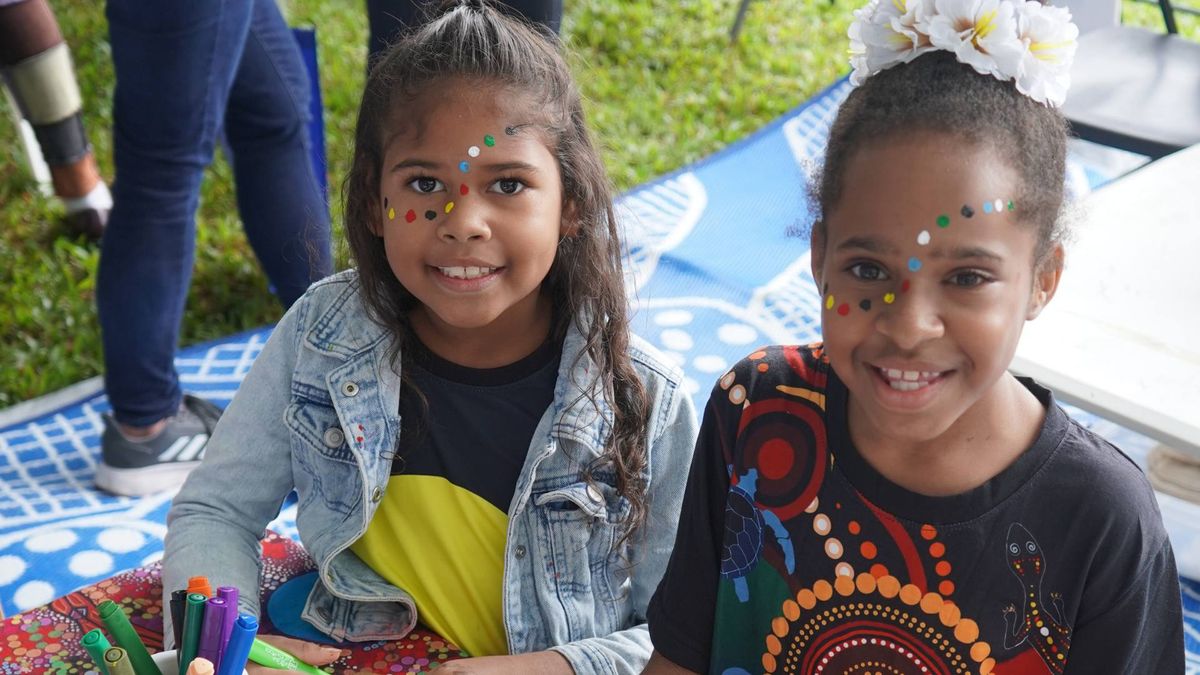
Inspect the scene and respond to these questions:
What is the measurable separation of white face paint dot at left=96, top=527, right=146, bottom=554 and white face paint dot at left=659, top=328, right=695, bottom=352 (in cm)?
102

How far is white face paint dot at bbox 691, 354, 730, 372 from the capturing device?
8.00ft

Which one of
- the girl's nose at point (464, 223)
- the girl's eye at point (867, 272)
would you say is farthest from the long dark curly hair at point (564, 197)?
the girl's eye at point (867, 272)

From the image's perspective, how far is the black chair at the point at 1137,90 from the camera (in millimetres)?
2566

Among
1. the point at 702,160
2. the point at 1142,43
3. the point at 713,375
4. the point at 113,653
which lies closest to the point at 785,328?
the point at 713,375

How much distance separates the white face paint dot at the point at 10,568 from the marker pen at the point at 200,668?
1.18 meters

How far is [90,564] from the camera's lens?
1.94 m

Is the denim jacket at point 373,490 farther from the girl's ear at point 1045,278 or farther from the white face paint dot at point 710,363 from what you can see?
the white face paint dot at point 710,363

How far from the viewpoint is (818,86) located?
390 cm

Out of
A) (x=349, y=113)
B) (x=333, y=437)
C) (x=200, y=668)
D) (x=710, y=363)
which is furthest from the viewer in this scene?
(x=349, y=113)

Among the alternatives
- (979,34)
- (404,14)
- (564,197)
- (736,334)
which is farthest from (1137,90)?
Result: (979,34)

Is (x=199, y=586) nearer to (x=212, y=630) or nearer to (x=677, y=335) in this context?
(x=212, y=630)

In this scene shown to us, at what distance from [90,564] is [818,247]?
52.7 inches

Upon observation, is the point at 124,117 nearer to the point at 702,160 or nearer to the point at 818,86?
the point at 702,160

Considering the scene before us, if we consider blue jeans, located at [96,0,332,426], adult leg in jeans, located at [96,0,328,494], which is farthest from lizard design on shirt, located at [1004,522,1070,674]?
adult leg in jeans, located at [96,0,328,494]
